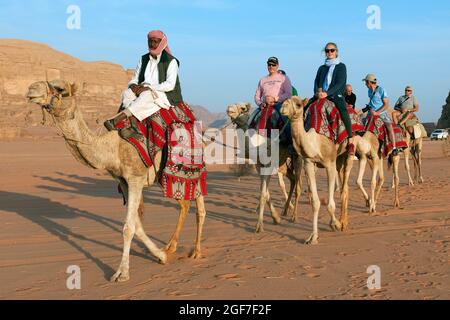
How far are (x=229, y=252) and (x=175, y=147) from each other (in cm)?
178

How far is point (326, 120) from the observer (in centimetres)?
880

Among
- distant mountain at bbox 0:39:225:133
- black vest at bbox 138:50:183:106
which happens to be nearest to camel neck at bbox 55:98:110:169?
black vest at bbox 138:50:183:106

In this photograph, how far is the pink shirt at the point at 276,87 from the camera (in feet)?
A: 32.1

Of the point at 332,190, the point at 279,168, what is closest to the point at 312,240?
the point at 332,190

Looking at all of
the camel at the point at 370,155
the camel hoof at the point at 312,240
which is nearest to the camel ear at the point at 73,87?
the camel hoof at the point at 312,240

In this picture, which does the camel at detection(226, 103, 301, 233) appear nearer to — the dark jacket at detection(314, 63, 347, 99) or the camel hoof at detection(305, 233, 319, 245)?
the dark jacket at detection(314, 63, 347, 99)

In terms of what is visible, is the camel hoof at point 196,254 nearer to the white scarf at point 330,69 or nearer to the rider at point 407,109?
the white scarf at point 330,69

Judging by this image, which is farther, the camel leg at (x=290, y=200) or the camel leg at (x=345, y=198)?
the camel leg at (x=290, y=200)

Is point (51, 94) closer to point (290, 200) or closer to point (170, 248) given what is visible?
point (170, 248)

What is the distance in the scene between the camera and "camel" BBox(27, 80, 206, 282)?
5.90 metres

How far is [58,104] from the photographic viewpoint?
19.4ft

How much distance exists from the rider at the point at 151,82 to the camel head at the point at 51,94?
833mm
